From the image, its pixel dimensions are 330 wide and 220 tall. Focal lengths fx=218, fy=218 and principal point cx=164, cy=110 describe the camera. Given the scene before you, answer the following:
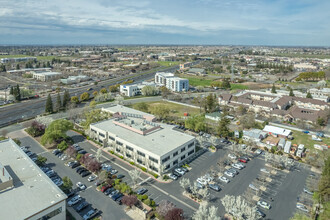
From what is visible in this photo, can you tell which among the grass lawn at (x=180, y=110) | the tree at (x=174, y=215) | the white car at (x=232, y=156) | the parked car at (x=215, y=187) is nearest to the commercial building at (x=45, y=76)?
the grass lawn at (x=180, y=110)

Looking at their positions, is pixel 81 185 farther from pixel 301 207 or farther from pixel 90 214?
pixel 301 207

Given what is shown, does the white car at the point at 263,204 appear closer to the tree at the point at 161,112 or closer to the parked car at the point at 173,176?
the parked car at the point at 173,176

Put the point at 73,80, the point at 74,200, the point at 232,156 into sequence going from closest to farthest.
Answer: the point at 74,200, the point at 232,156, the point at 73,80

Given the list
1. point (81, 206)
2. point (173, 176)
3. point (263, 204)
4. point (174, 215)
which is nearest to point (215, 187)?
point (263, 204)

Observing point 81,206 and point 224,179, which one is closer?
point 81,206

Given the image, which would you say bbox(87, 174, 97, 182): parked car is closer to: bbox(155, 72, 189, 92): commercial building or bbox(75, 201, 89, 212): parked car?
bbox(75, 201, 89, 212): parked car

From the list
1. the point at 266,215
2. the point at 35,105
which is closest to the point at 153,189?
the point at 266,215

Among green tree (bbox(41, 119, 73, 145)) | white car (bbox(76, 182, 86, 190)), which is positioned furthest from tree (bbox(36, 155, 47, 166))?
white car (bbox(76, 182, 86, 190))

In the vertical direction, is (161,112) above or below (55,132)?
above
